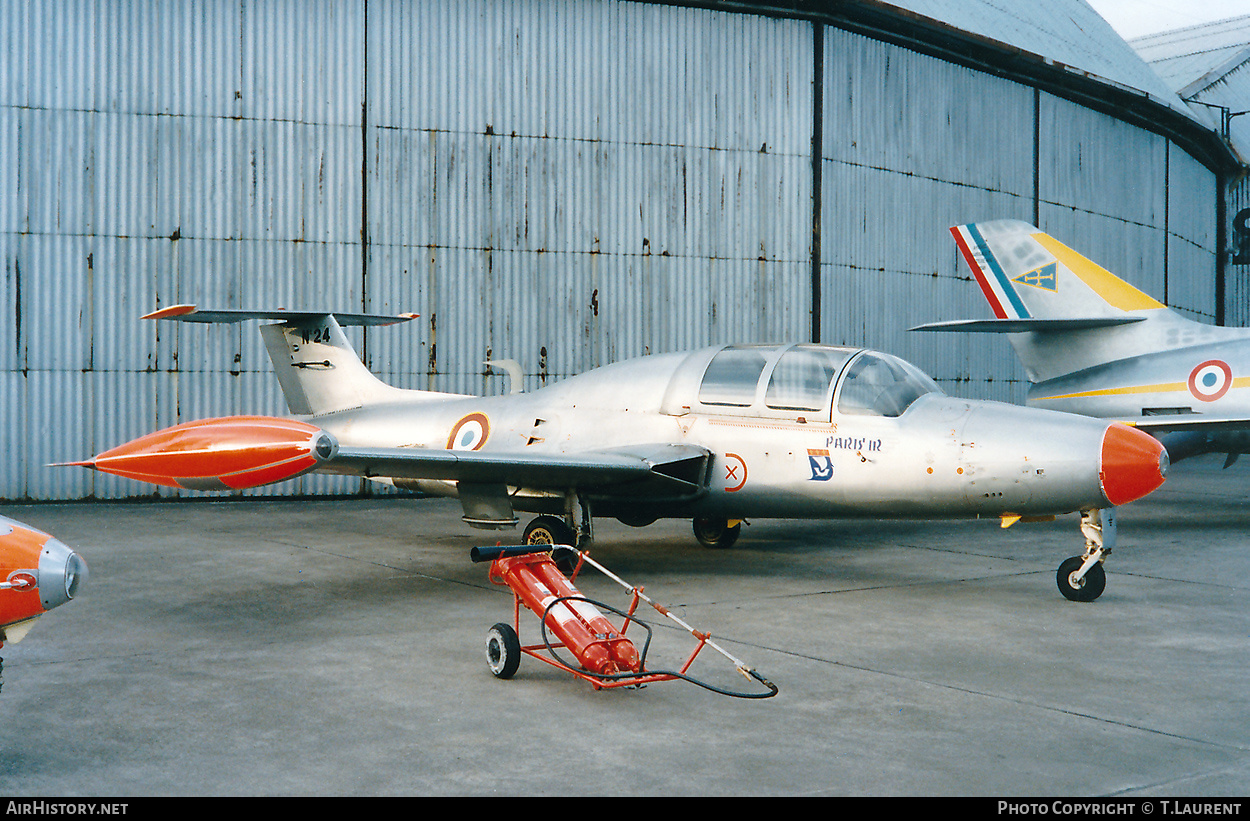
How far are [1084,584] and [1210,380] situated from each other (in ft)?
23.2

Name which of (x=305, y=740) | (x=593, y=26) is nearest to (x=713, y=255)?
(x=593, y=26)

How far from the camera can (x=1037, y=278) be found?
1483cm

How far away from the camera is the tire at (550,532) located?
28.5 ft

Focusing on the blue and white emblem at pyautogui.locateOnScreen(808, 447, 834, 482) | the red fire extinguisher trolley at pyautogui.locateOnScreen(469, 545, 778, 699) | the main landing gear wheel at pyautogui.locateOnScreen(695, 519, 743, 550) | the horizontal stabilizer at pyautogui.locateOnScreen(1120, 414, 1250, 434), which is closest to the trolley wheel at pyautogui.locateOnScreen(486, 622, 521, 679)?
the red fire extinguisher trolley at pyautogui.locateOnScreen(469, 545, 778, 699)

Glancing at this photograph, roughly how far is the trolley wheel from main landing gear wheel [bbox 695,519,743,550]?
534cm

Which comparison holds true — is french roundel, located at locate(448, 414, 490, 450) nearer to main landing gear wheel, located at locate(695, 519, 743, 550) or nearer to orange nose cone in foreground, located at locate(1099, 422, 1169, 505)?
main landing gear wheel, located at locate(695, 519, 743, 550)

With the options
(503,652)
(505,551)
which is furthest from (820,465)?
(503,652)

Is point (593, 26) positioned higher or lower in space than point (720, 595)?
higher

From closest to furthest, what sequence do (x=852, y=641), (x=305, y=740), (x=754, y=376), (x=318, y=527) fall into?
1. (x=305, y=740)
2. (x=852, y=641)
3. (x=754, y=376)
4. (x=318, y=527)

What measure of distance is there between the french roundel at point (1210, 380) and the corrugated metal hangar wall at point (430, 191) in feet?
18.4

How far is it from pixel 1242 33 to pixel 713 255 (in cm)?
2820

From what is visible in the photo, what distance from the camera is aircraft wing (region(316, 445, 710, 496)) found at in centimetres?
788
